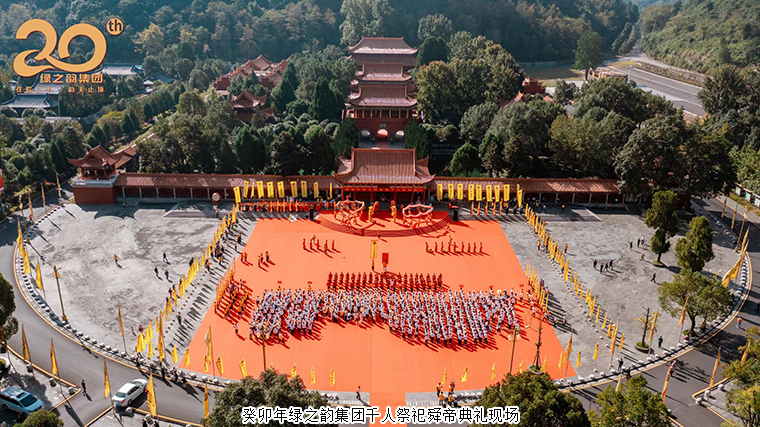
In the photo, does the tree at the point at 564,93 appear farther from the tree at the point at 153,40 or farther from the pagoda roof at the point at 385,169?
the tree at the point at 153,40

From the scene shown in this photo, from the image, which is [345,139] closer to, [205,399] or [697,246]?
[697,246]

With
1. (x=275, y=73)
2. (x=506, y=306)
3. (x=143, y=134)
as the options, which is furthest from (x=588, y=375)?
(x=275, y=73)

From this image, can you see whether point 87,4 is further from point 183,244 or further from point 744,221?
point 744,221

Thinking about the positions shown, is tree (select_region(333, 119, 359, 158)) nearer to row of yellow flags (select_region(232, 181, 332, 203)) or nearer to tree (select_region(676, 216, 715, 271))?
row of yellow flags (select_region(232, 181, 332, 203))

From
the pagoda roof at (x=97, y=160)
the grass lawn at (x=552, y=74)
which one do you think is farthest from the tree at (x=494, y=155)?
the grass lawn at (x=552, y=74)

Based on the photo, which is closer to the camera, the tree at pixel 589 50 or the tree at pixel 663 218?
the tree at pixel 663 218
